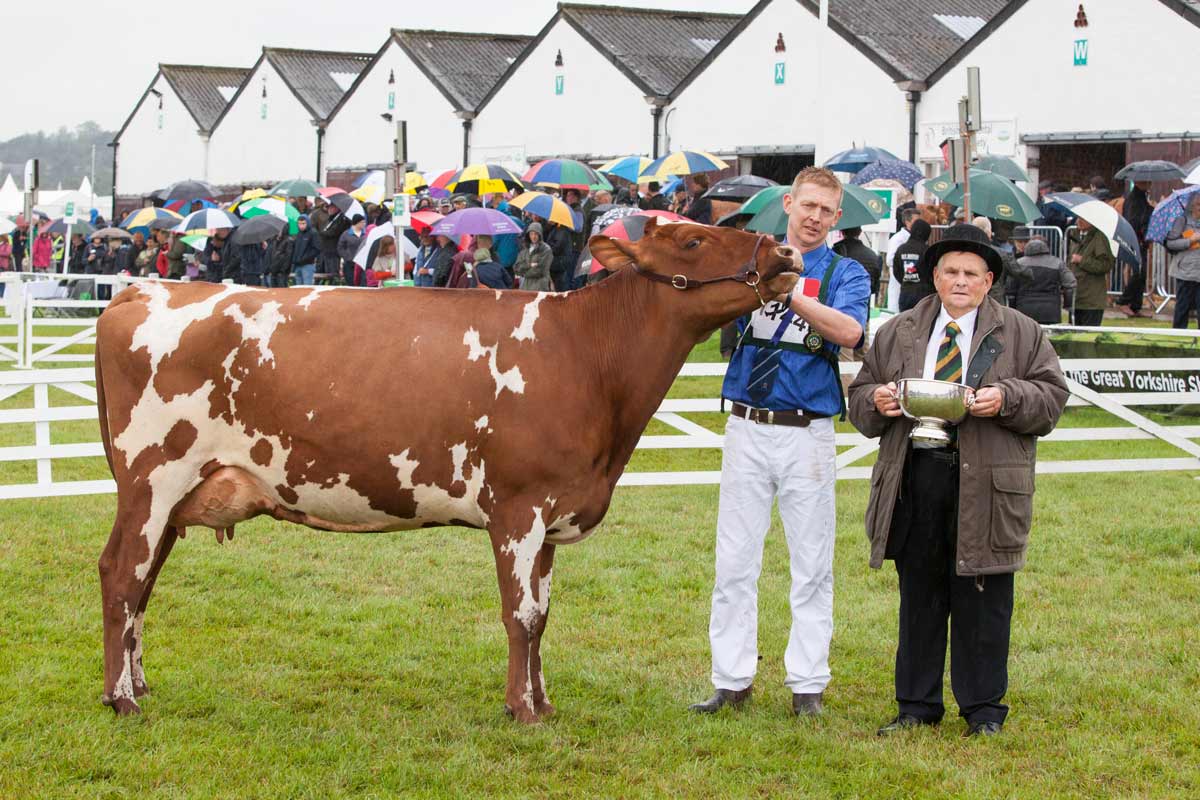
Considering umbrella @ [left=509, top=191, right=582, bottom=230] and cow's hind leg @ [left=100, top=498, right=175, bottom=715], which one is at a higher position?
umbrella @ [left=509, top=191, right=582, bottom=230]

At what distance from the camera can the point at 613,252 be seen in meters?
6.00

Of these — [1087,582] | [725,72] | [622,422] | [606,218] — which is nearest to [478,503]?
[622,422]

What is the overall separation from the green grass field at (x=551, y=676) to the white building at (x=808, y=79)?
835 inches

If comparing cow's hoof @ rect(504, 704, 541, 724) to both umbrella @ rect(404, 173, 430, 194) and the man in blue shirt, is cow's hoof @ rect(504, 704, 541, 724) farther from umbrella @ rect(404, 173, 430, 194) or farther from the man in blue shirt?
umbrella @ rect(404, 173, 430, 194)

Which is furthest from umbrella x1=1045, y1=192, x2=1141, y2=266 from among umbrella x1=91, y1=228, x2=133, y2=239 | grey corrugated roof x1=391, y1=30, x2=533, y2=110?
grey corrugated roof x1=391, y1=30, x2=533, y2=110

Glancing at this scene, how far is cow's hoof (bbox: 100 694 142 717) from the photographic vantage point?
6.00 meters

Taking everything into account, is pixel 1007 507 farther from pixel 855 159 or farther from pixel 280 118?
pixel 280 118

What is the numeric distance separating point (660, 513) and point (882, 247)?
9.50m

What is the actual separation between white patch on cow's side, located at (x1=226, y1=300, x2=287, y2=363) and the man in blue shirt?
78.2 inches

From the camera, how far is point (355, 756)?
561cm

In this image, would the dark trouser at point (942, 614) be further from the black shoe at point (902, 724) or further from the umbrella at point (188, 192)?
the umbrella at point (188, 192)

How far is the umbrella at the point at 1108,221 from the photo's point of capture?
57.2ft

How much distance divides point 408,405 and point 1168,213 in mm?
15815

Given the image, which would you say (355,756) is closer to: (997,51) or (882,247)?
(882,247)
